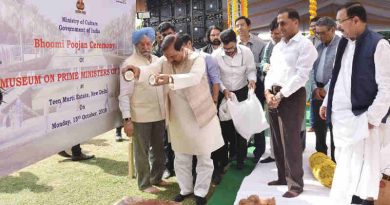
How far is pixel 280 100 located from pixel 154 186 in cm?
167

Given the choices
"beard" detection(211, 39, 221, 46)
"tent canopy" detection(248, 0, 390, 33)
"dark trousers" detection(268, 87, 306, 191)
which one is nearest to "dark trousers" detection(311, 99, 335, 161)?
"dark trousers" detection(268, 87, 306, 191)

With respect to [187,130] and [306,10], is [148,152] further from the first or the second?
[306,10]

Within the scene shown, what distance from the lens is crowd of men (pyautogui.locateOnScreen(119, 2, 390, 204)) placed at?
262 cm

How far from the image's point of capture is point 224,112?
159 inches

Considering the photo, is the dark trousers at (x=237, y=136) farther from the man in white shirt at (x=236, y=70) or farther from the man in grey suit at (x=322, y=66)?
the man in grey suit at (x=322, y=66)

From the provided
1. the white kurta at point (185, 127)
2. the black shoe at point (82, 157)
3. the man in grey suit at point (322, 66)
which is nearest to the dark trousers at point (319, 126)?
the man in grey suit at point (322, 66)

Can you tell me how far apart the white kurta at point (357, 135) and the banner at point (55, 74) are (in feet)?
6.41

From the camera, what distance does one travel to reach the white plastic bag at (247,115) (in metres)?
3.94

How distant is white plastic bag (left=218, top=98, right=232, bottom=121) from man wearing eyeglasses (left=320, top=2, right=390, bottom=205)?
4.47 ft

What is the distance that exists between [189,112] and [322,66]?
175cm

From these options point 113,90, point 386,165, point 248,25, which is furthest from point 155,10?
point 386,165

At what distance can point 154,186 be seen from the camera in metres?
3.91

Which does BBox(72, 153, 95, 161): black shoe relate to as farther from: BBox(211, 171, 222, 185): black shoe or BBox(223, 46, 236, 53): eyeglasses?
BBox(223, 46, 236, 53): eyeglasses

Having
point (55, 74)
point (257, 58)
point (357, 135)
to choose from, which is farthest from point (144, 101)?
point (357, 135)
